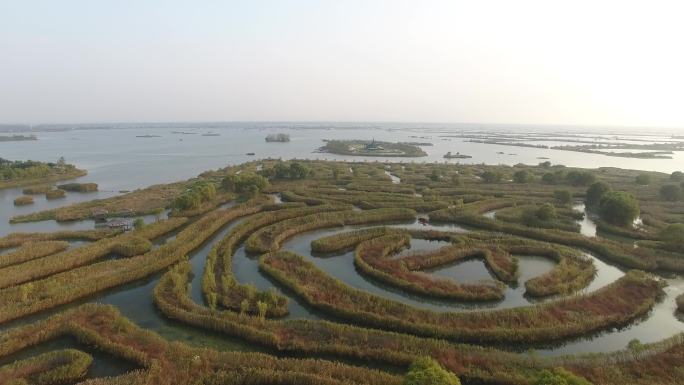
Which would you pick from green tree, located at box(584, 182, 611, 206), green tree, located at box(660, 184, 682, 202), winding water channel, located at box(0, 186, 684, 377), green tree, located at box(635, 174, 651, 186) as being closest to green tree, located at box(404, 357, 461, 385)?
winding water channel, located at box(0, 186, 684, 377)

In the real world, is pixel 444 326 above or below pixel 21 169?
below

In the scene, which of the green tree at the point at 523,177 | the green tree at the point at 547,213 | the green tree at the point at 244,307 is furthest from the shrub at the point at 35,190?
the green tree at the point at 523,177

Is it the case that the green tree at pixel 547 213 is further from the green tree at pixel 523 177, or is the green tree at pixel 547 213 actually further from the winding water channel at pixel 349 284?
the green tree at pixel 523 177

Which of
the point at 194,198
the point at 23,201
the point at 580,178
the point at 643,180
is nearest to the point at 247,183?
the point at 194,198

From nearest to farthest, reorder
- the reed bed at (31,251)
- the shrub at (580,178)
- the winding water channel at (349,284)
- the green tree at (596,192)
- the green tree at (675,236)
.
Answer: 1. the winding water channel at (349,284)
2. the reed bed at (31,251)
3. the green tree at (675,236)
4. the green tree at (596,192)
5. the shrub at (580,178)

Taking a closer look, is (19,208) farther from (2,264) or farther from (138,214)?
(2,264)

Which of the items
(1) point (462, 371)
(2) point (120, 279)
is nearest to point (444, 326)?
(1) point (462, 371)
